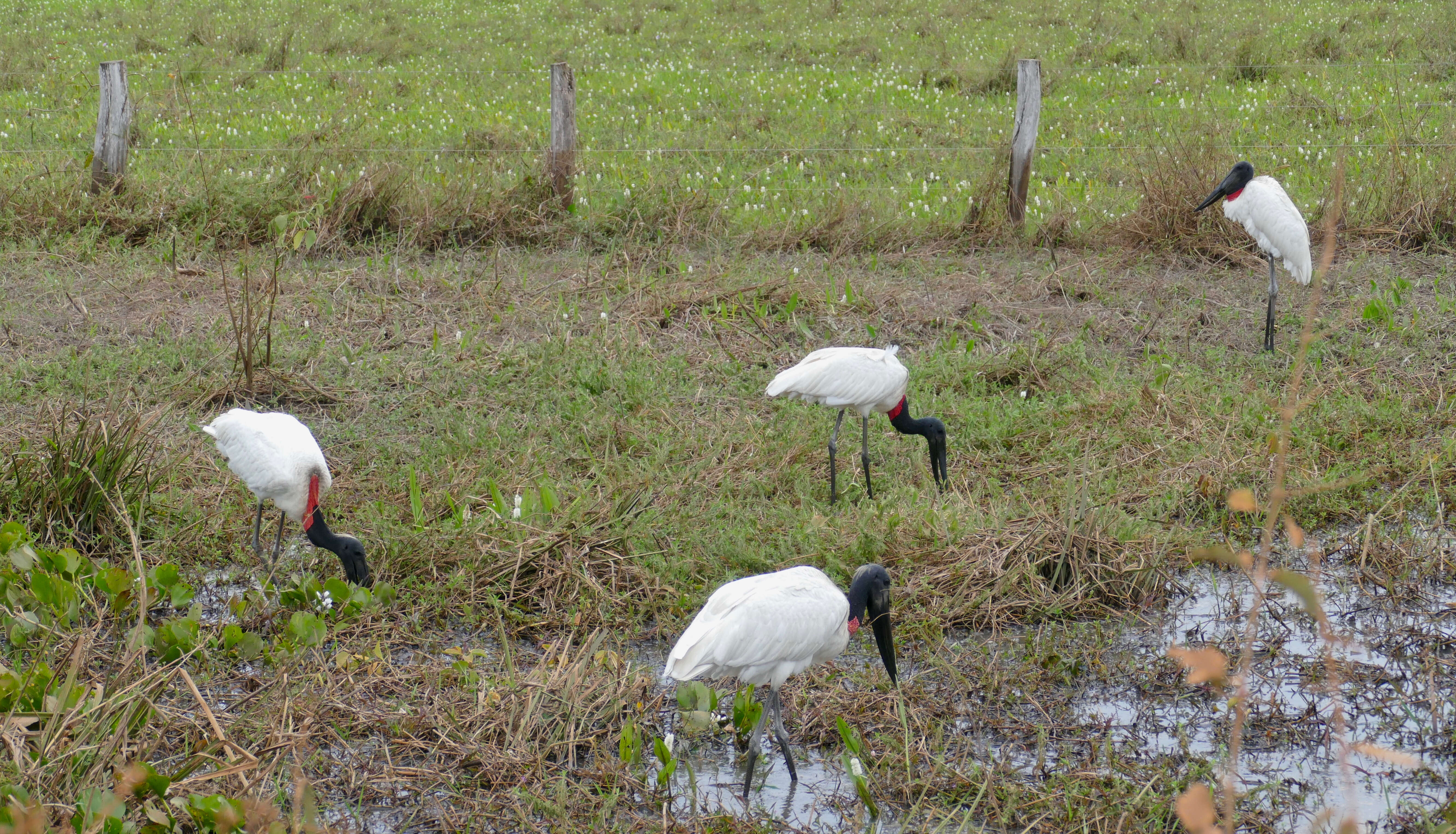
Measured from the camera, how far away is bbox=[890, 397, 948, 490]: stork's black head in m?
5.46

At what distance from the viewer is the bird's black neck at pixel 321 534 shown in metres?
4.66

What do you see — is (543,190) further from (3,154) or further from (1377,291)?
(1377,291)

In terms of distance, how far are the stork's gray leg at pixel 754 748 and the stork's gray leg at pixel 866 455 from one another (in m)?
1.97

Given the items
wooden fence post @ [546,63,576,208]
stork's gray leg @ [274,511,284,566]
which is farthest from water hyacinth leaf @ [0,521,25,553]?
wooden fence post @ [546,63,576,208]

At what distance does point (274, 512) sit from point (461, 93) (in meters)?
8.27

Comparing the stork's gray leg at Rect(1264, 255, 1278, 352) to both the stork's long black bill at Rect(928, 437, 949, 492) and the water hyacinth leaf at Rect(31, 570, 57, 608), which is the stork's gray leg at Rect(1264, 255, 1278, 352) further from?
the water hyacinth leaf at Rect(31, 570, 57, 608)

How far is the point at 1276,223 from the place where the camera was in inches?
285

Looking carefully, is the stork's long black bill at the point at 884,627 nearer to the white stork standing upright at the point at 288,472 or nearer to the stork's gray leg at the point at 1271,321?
the white stork standing upright at the point at 288,472

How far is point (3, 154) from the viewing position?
9461 mm

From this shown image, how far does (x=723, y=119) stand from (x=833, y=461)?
21.8ft

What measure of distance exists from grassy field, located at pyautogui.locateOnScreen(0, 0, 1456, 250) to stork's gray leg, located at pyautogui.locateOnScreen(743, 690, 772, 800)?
13.2 ft

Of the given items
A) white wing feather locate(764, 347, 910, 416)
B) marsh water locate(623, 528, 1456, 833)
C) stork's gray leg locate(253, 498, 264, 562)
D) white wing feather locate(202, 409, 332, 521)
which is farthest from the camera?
white wing feather locate(764, 347, 910, 416)

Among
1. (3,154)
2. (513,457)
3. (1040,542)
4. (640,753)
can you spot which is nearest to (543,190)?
(513,457)

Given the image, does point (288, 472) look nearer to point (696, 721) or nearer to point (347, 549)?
point (347, 549)
